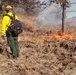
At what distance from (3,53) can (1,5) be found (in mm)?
16361

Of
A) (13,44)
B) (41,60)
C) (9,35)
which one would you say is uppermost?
(9,35)

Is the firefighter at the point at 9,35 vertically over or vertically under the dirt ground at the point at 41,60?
over

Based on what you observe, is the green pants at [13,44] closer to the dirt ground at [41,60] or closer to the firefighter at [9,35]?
the firefighter at [9,35]

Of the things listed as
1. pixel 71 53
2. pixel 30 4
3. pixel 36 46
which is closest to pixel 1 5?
pixel 30 4

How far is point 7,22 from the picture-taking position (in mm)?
11008

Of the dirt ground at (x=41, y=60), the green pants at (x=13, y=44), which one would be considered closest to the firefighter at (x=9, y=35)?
the green pants at (x=13, y=44)

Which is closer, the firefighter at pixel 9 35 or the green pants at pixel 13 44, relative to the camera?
the firefighter at pixel 9 35

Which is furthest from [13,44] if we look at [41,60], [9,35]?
[41,60]

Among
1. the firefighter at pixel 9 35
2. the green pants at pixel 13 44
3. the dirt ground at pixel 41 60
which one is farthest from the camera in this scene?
the green pants at pixel 13 44

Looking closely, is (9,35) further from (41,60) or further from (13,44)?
(41,60)

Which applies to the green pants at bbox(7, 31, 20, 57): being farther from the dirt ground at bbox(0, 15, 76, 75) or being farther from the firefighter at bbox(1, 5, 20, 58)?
the dirt ground at bbox(0, 15, 76, 75)

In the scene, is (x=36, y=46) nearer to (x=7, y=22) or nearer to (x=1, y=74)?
(x=7, y=22)

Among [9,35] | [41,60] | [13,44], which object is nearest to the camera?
[41,60]

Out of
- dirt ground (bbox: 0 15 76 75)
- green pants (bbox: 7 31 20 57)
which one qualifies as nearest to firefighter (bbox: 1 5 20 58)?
green pants (bbox: 7 31 20 57)
